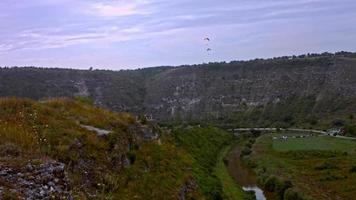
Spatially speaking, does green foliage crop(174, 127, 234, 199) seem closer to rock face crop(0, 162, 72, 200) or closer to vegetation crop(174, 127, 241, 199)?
vegetation crop(174, 127, 241, 199)

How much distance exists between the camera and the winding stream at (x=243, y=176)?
5560 centimetres

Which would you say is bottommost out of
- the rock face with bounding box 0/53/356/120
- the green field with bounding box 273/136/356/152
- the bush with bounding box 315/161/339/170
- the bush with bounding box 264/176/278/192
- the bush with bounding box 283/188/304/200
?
the green field with bounding box 273/136/356/152

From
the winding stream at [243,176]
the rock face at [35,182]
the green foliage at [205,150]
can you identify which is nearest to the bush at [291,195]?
the winding stream at [243,176]

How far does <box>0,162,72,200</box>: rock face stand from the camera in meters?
13.7

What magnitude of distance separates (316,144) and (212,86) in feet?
292

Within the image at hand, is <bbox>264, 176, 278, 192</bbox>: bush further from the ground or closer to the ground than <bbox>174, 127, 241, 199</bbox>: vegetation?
closer to the ground

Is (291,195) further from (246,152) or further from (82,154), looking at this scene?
(246,152)

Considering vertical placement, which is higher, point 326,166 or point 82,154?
point 82,154

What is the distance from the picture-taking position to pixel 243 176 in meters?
64.0

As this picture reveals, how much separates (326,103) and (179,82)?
179ft

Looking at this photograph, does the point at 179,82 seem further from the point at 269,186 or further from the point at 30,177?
the point at 30,177

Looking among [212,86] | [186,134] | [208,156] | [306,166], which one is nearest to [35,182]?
[208,156]

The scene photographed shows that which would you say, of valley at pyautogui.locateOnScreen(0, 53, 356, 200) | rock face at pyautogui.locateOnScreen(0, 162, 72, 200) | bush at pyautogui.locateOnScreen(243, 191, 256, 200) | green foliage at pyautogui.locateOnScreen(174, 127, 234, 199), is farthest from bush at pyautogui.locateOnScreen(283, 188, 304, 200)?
rock face at pyautogui.locateOnScreen(0, 162, 72, 200)

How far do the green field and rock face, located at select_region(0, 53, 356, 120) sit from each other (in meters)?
47.1
